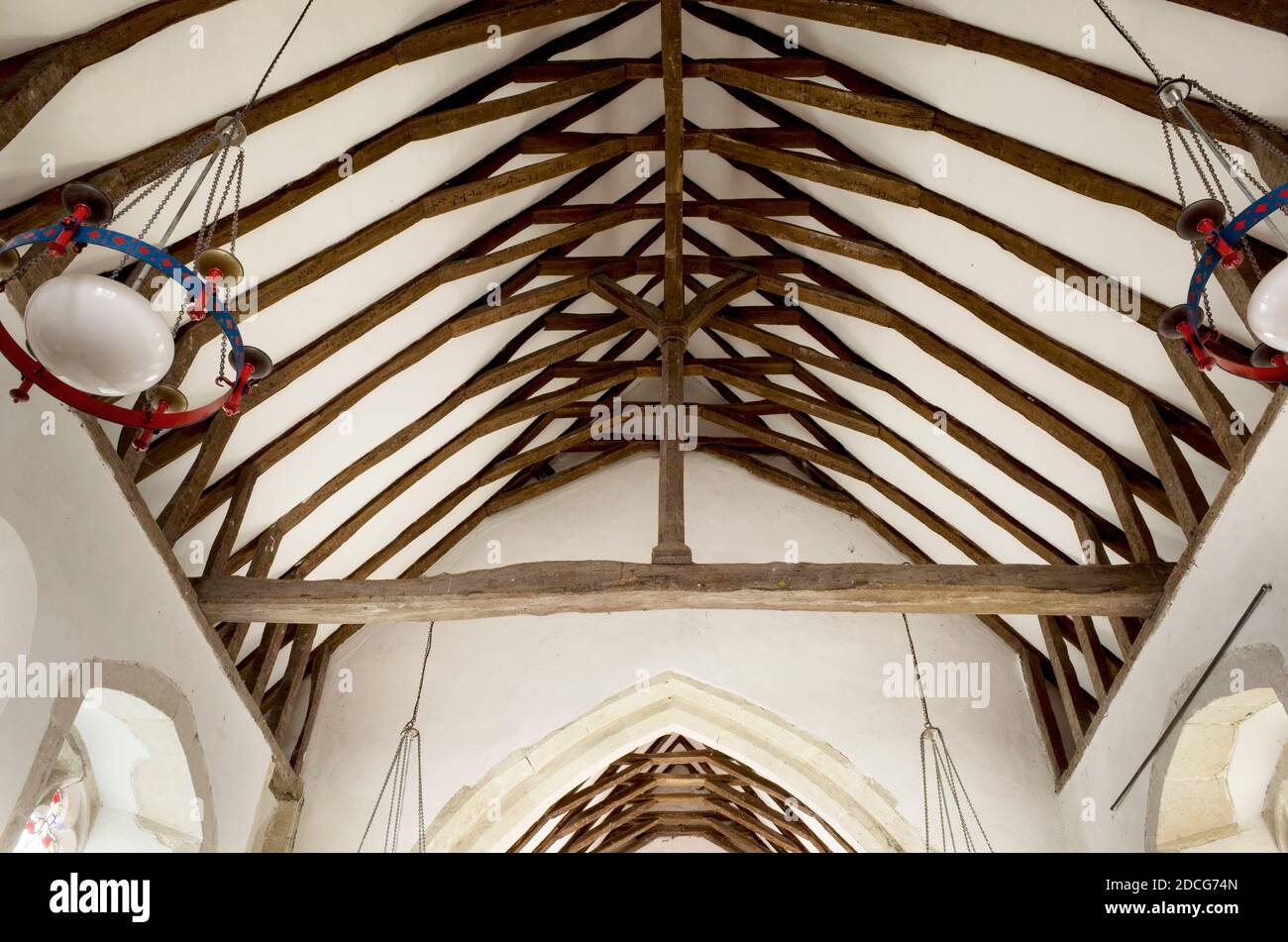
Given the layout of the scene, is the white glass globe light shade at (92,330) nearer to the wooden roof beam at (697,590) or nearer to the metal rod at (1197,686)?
the wooden roof beam at (697,590)

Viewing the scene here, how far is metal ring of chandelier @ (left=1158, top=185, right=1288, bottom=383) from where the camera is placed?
2.59 meters

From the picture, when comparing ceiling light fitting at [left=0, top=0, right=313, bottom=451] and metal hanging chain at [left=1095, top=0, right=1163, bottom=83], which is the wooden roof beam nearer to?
metal hanging chain at [left=1095, top=0, right=1163, bottom=83]

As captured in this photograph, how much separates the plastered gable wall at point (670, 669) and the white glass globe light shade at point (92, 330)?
532cm

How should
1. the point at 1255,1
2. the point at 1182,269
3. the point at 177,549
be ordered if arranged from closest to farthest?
the point at 1255,1 → the point at 1182,269 → the point at 177,549

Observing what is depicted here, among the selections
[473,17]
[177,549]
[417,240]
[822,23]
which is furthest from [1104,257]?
[177,549]

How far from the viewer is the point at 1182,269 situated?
176 inches

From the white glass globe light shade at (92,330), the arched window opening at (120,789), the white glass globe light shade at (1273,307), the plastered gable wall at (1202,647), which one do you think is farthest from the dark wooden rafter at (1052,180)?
the arched window opening at (120,789)

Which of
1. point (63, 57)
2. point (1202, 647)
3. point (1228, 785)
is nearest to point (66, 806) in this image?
point (63, 57)

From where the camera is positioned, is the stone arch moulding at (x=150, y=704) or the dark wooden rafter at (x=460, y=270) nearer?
the stone arch moulding at (x=150, y=704)

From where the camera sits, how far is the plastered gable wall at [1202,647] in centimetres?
427

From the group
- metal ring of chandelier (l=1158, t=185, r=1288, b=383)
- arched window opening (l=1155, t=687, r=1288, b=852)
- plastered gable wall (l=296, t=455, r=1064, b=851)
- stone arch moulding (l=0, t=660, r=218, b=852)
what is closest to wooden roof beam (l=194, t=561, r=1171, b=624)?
stone arch moulding (l=0, t=660, r=218, b=852)

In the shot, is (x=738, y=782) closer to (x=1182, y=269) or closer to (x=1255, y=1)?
(x=1182, y=269)
